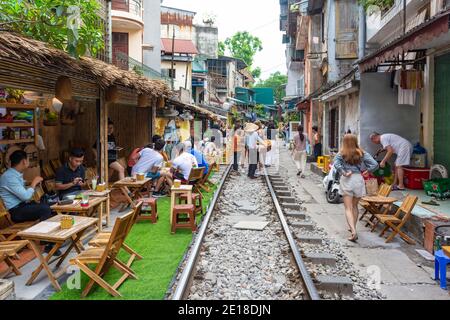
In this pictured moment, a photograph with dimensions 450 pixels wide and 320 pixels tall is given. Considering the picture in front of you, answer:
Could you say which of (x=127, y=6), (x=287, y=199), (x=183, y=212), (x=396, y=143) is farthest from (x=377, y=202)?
(x=127, y=6)

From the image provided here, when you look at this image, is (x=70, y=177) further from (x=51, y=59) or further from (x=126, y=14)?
(x=126, y=14)

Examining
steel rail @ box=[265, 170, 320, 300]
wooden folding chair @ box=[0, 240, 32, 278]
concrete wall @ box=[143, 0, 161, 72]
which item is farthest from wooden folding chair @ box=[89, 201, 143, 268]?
concrete wall @ box=[143, 0, 161, 72]

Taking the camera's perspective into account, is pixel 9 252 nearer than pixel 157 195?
Yes

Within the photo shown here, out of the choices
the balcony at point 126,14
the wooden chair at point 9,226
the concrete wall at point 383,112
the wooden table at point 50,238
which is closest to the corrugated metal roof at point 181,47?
the balcony at point 126,14

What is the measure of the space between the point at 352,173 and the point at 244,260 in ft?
8.53

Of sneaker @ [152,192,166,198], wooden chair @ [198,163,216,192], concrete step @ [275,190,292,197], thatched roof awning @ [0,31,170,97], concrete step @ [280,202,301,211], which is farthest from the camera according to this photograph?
concrete step @ [275,190,292,197]

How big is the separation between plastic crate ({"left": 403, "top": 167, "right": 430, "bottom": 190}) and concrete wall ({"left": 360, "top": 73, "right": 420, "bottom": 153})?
1.95 m

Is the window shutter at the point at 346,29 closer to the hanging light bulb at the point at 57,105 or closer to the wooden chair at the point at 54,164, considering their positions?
the hanging light bulb at the point at 57,105

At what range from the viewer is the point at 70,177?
8133 mm

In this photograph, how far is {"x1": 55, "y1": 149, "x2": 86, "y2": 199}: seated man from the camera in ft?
26.2

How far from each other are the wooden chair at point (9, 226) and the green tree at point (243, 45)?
57916 millimetres

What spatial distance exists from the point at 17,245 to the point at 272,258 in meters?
3.70

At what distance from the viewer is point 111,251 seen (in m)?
5.61

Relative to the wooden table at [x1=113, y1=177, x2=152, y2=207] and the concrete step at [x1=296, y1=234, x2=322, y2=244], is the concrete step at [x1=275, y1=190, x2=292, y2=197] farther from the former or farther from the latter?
the concrete step at [x1=296, y1=234, x2=322, y2=244]
